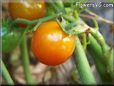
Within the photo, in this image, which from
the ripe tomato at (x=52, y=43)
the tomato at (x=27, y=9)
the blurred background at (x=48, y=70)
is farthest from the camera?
the blurred background at (x=48, y=70)

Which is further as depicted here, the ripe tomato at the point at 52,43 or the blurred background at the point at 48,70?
the blurred background at the point at 48,70

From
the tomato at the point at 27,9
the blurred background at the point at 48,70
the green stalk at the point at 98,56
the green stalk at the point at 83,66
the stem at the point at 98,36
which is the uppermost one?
the tomato at the point at 27,9

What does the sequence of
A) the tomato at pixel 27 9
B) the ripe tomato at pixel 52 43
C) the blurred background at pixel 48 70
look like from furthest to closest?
the blurred background at pixel 48 70, the tomato at pixel 27 9, the ripe tomato at pixel 52 43

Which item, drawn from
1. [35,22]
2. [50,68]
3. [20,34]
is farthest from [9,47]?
[50,68]

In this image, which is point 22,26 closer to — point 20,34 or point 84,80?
point 20,34

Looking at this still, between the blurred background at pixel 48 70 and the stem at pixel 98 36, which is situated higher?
the stem at pixel 98 36

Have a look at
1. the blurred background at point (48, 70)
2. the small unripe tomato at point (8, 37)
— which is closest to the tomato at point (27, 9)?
the small unripe tomato at point (8, 37)

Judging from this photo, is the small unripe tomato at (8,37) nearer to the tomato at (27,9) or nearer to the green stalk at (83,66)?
the tomato at (27,9)
